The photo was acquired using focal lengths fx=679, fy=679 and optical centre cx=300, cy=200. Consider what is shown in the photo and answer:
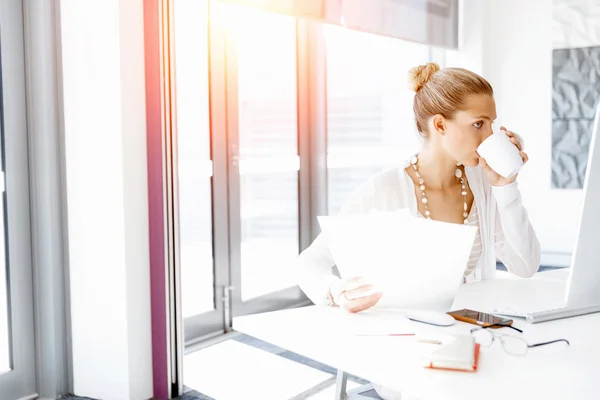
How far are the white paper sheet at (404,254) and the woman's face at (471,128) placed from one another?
0.62m

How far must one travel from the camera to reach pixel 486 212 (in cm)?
200

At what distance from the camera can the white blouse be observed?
183 centimetres

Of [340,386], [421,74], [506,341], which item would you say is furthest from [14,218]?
[506,341]

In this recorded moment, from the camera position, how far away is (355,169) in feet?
14.8

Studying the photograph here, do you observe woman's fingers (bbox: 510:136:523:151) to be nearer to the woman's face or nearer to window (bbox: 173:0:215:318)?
the woman's face

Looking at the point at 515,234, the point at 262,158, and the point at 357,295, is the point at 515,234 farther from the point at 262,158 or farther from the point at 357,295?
the point at 262,158

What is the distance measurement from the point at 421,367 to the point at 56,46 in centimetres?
202

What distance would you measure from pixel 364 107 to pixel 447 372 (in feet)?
12.1

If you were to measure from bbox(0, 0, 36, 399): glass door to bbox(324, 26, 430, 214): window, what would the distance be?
6.86 ft

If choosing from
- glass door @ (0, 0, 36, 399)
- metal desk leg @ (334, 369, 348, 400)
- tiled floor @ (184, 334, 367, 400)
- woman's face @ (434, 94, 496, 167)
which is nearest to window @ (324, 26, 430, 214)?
tiled floor @ (184, 334, 367, 400)

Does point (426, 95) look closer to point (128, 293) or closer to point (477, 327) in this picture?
point (477, 327)

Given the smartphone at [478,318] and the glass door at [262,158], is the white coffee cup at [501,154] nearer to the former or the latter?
the smartphone at [478,318]

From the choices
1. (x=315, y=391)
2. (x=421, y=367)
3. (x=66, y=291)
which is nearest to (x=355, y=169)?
(x=315, y=391)

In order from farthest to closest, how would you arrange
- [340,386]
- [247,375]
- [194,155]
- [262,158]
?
[262,158] < [194,155] < [247,375] < [340,386]
